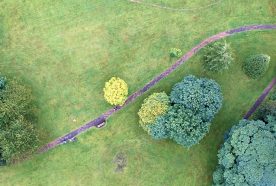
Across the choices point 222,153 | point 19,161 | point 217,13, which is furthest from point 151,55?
point 19,161

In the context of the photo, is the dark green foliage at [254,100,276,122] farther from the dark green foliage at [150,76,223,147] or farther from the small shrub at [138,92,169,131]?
the small shrub at [138,92,169,131]

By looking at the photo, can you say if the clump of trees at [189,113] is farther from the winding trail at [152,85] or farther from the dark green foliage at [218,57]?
the winding trail at [152,85]

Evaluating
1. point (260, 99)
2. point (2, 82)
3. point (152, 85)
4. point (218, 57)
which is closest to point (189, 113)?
point (152, 85)

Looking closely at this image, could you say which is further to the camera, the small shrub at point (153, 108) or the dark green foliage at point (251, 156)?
the small shrub at point (153, 108)

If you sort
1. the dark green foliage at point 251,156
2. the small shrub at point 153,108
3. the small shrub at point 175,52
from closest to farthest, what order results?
1. the dark green foliage at point 251,156
2. the small shrub at point 153,108
3. the small shrub at point 175,52

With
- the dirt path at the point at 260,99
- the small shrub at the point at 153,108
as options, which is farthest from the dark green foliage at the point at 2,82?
the dirt path at the point at 260,99

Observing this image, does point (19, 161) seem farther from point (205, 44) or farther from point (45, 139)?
point (205, 44)

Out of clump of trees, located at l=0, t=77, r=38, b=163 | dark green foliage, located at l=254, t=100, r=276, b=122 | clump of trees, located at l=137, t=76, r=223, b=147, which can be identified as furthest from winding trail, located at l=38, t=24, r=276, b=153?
clump of trees, located at l=137, t=76, r=223, b=147
